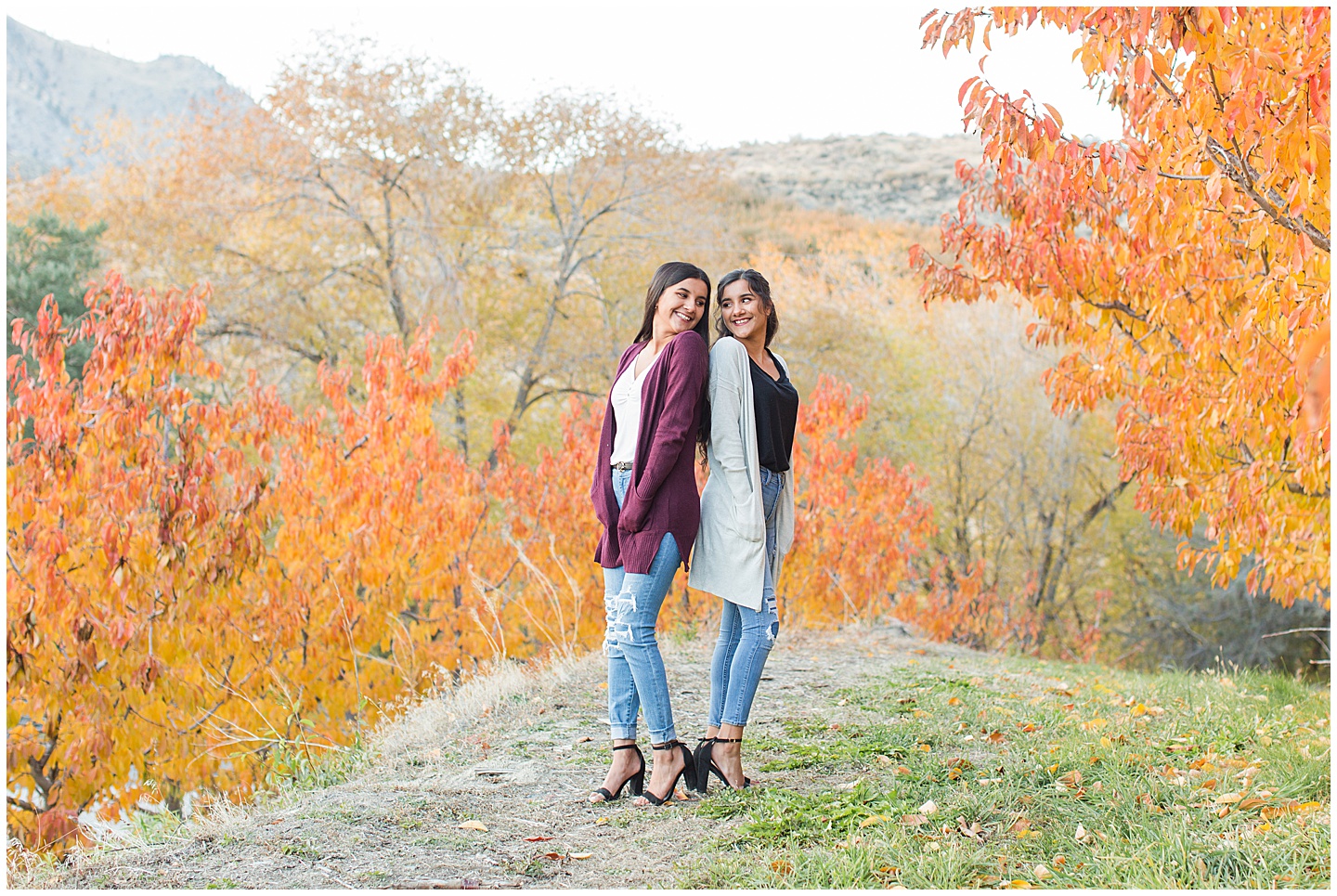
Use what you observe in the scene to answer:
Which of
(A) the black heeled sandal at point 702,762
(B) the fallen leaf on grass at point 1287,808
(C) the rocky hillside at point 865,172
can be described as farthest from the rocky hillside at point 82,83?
(B) the fallen leaf on grass at point 1287,808

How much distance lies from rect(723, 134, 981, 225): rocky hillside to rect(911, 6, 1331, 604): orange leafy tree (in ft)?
109

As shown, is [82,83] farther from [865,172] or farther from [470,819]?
[470,819]

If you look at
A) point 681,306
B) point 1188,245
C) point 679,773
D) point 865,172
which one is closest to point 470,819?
point 679,773

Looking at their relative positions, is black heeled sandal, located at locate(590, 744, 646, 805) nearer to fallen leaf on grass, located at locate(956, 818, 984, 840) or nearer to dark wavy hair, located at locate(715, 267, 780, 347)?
fallen leaf on grass, located at locate(956, 818, 984, 840)

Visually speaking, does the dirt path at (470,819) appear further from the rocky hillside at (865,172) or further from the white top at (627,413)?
the rocky hillside at (865,172)

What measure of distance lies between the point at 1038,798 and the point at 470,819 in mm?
1794

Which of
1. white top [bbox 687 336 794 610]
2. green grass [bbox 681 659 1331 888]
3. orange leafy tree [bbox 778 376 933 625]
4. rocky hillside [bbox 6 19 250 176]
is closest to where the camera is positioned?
green grass [bbox 681 659 1331 888]

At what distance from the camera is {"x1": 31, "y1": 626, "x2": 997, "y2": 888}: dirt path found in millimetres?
2705

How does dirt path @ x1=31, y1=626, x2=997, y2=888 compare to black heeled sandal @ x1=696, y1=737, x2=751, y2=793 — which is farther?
black heeled sandal @ x1=696, y1=737, x2=751, y2=793

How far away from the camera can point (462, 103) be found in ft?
52.2

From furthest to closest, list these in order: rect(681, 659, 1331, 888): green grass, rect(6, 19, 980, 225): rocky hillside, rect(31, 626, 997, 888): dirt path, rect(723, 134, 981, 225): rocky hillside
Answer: rect(6, 19, 980, 225): rocky hillside < rect(723, 134, 981, 225): rocky hillside < rect(31, 626, 997, 888): dirt path < rect(681, 659, 1331, 888): green grass

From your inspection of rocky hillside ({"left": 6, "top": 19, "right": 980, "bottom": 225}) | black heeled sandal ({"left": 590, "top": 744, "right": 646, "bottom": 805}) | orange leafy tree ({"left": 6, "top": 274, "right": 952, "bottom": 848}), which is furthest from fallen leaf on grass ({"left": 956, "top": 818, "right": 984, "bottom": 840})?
rocky hillside ({"left": 6, "top": 19, "right": 980, "bottom": 225})

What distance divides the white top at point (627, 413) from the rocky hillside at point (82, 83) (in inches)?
2225

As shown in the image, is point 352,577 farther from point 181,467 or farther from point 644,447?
point 644,447
